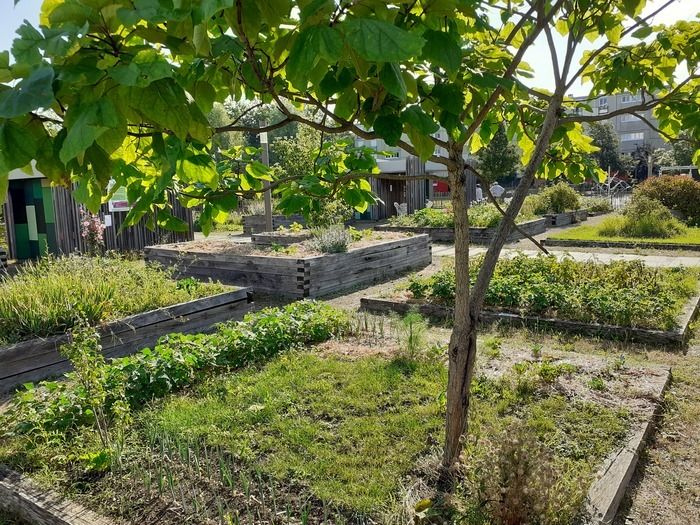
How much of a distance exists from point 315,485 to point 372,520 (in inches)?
17.1

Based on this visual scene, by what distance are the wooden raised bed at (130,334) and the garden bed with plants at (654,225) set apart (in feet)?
34.4

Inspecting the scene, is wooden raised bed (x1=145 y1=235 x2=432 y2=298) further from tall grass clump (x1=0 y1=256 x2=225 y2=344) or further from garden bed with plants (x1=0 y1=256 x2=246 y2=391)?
garden bed with plants (x1=0 y1=256 x2=246 y2=391)

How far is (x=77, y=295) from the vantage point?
244 inches

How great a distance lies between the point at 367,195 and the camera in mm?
2713

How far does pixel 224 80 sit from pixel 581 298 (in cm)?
604

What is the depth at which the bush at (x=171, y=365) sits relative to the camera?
4.02 meters

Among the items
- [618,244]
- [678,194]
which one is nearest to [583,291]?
[618,244]

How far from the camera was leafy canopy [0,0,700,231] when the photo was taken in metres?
1.08

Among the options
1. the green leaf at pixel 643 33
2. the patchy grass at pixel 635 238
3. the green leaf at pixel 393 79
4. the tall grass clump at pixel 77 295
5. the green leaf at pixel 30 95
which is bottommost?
the patchy grass at pixel 635 238

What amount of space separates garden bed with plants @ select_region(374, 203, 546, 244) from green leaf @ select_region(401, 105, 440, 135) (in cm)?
1406

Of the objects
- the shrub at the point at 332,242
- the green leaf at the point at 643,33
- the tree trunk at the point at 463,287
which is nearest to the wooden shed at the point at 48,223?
the shrub at the point at 332,242

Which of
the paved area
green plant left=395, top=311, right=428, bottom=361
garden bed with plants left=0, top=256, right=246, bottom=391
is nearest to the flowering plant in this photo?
garden bed with plants left=0, top=256, right=246, bottom=391

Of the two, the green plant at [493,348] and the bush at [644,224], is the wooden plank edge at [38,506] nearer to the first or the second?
the green plant at [493,348]

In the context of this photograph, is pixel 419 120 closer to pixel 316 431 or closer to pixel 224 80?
pixel 224 80
